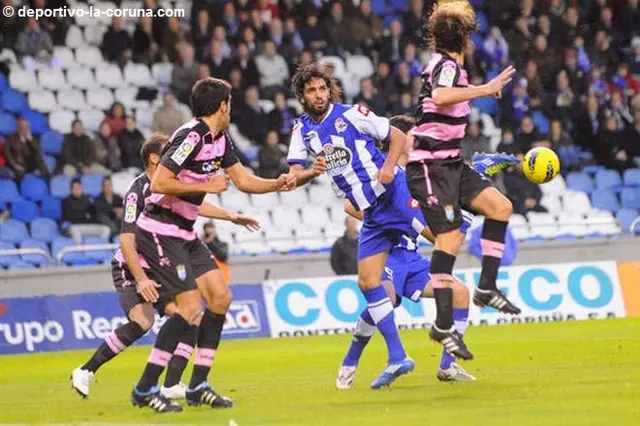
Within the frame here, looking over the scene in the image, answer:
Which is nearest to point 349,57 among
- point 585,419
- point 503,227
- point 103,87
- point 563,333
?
point 103,87

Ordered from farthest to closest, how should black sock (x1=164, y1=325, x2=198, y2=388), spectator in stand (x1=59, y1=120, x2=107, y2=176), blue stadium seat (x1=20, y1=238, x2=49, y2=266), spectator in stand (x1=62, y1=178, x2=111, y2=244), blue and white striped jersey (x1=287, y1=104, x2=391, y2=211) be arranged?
spectator in stand (x1=59, y1=120, x2=107, y2=176) < spectator in stand (x1=62, y1=178, x2=111, y2=244) < blue stadium seat (x1=20, y1=238, x2=49, y2=266) < blue and white striped jersey (x1=287, y1=104, x2=391, y2=211) < black sock (x1=164, y1=325, x2=198, y2=388)

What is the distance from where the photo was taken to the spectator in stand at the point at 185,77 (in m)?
27.6

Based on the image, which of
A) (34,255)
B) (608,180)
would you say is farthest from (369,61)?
(34,255)

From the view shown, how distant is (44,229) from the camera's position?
25.2 m

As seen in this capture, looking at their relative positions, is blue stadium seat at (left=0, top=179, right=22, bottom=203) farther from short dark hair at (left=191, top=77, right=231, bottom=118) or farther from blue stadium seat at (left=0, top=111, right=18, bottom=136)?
short dark hair at (left=191, top=77, right=231, bottom=118)

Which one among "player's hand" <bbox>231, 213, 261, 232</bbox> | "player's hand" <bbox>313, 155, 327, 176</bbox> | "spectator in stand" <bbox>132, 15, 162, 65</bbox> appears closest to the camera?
"player's hand" <bbox>313, 155, 327, 176</bbox>

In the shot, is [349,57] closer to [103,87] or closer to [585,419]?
[103,87]

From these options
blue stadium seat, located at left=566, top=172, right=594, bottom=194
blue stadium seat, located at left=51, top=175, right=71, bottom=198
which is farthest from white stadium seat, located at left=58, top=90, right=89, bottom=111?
blue stadium seat, located at left=566, top=172, right=594, bottom=194

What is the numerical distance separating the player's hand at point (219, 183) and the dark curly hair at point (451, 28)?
6.16 ft

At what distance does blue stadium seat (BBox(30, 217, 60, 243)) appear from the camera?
25141 millimetres

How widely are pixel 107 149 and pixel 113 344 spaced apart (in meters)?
13.1

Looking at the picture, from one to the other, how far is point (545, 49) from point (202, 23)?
21.8 ft

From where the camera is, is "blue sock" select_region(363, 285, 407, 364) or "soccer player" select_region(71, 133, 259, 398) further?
"blue sock" select_region(363, 285, 407, 364)

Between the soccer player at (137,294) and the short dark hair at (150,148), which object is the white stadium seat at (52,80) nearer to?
the soccer player at (137,294)
